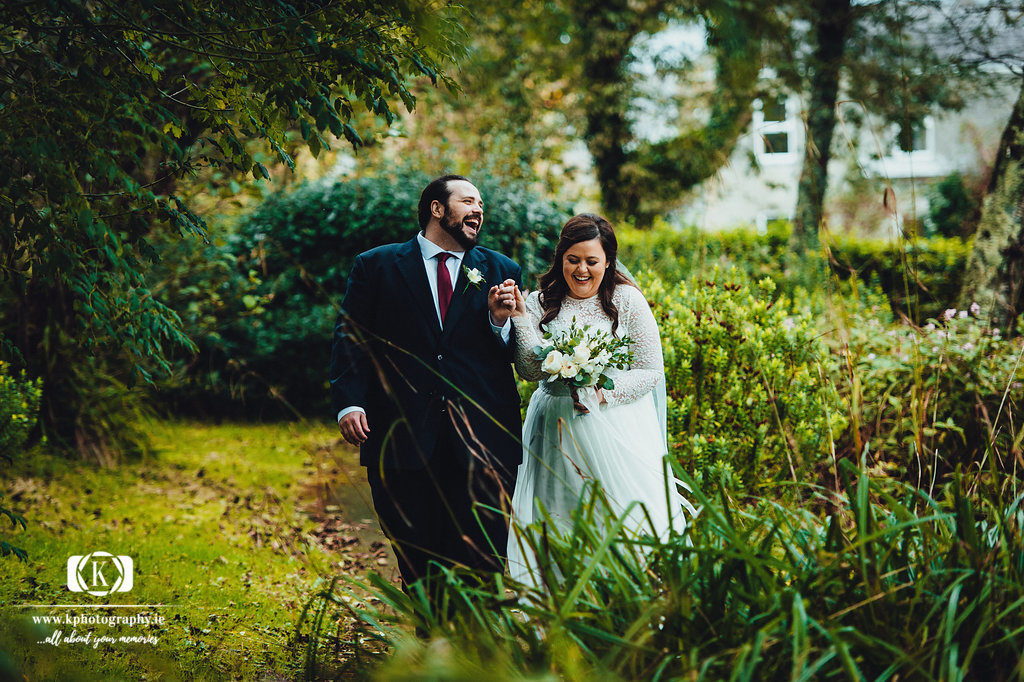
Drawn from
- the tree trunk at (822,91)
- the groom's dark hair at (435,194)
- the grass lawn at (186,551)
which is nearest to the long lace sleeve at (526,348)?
the groom's dark hair at (435,194)

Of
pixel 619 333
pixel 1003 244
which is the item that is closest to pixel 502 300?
pixel 619 333

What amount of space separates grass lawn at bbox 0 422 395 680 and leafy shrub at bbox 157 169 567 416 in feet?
3.70

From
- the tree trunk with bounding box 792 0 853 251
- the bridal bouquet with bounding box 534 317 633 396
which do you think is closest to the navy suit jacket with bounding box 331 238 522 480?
the bridal bouquet with bounding box 534 317 633 396

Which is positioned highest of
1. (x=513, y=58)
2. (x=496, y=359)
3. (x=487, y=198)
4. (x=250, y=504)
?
(x=513, y=58)

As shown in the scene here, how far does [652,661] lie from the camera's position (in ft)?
6.40

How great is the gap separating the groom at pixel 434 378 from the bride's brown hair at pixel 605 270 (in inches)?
11.8

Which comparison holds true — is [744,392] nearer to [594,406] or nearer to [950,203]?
[594,406]

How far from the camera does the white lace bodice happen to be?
133 inches

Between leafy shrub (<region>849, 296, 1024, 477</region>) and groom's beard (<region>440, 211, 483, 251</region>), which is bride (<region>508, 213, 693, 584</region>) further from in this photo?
leafy shrub (<region>849, 296, 1024, 477</region>)

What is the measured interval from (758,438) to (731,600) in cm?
262

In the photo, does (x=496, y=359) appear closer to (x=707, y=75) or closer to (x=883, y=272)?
(x=883, y=272)

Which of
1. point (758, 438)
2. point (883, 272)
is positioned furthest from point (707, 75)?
point (758, 438)

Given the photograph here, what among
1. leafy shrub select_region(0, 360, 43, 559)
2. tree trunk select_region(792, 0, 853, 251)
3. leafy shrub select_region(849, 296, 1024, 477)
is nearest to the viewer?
leafy shrub select_region(849, 296, 1024, 477)

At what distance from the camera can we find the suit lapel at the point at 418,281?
3.36 meters
